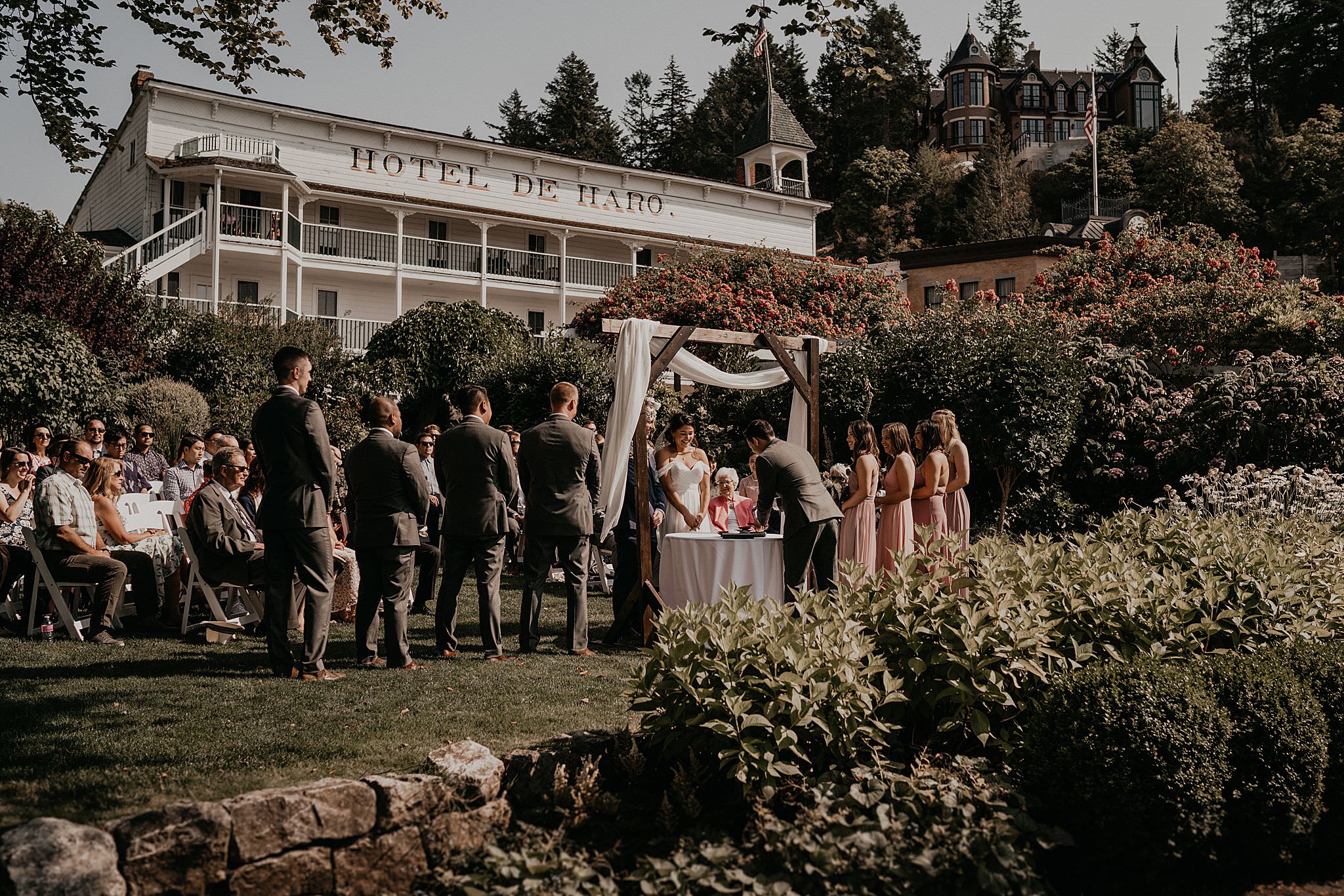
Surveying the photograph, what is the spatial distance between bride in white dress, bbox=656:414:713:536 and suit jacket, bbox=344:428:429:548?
2.55 m

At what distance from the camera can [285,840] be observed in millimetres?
3971

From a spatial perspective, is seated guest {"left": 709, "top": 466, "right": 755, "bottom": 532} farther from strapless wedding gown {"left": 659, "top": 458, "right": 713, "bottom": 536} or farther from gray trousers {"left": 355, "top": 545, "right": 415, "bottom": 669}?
gray trousers {"left": 355, "top": 545, "right": 415, "bottom": 669}

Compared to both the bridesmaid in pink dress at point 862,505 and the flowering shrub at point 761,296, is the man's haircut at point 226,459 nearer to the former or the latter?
the bridesmaid in pink dress at point 862,505

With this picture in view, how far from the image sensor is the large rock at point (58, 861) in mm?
3395

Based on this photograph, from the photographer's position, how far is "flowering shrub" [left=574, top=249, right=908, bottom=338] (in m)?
23.0

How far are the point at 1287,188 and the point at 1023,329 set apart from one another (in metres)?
38.4

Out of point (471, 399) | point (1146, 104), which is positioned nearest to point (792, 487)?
point (471, 399)

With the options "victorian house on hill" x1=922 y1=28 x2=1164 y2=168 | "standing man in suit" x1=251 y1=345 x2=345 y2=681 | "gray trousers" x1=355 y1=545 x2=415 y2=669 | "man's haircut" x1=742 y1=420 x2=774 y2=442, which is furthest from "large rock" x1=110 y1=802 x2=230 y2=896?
"victorian house on hill" x1=922 y1=28 x2=1164 y2=168

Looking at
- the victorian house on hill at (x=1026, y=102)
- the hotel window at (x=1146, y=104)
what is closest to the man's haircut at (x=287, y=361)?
the victorian house on hill at (x=1026, y=102)

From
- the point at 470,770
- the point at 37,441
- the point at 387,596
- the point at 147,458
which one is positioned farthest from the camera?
the point at 147,458

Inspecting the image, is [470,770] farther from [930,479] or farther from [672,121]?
[672,121]

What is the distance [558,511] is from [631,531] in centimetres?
136

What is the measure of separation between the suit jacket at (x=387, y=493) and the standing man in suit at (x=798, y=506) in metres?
2.63

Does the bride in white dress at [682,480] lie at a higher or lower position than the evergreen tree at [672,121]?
lower
